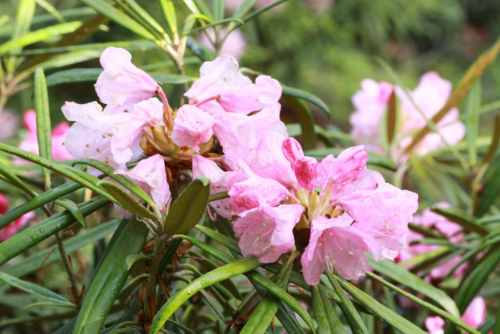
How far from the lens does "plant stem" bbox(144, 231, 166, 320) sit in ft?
1.09

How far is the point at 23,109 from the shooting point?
6.57 ft

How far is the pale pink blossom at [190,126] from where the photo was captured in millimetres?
337

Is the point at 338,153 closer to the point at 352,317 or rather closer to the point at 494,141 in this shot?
the point at 352,317

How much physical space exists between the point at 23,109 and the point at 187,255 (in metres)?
1.86

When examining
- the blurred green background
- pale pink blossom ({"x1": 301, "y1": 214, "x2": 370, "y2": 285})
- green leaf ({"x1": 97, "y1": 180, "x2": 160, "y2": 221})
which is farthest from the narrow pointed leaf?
the blurred green background

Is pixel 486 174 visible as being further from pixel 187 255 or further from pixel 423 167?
pixel 187 255

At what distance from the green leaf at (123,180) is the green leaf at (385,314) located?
161mm

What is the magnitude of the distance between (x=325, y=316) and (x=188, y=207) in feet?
0.43

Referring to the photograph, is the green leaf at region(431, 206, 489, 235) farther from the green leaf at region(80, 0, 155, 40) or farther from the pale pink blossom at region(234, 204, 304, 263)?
the green leaf at region(80, 0, 155, 40)

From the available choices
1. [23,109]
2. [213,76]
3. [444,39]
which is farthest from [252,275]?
[444,39]

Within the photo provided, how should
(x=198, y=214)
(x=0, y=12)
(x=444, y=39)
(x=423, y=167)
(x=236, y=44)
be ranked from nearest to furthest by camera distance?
(x=198, y=214), (x=423, y=167), (x=0, y=12), (x=236, y=44), (x=444, y=39)

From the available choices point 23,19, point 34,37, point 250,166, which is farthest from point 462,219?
point 23,19

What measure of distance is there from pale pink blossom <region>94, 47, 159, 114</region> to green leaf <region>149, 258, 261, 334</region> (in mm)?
167

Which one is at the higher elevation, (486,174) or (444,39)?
(444,39)
